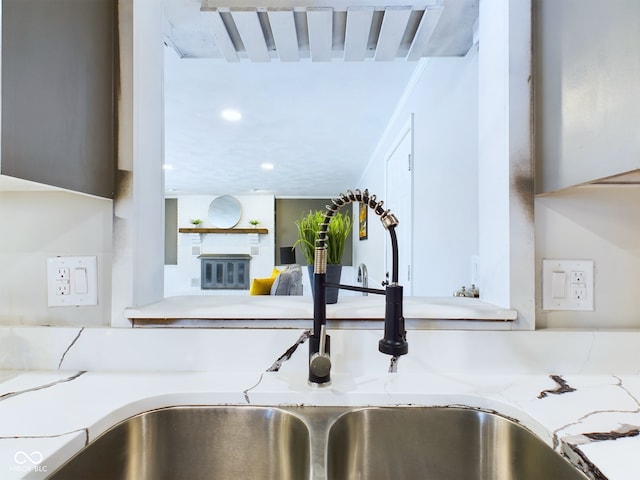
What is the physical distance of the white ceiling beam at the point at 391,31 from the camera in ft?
3.14

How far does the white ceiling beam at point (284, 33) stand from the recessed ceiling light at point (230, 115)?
1.71 m

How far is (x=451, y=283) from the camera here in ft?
4.87

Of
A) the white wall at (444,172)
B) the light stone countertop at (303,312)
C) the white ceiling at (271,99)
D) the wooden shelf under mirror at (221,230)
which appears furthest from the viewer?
the wooden shelf under mirror at (221,230)

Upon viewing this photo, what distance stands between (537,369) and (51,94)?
3.95 ft

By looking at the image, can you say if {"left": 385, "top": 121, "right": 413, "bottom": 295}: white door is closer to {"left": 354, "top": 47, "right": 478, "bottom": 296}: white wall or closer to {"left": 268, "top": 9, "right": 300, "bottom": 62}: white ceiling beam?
{"left": 354, "top": 47, "right": 478, "bottom": 296}: white wall

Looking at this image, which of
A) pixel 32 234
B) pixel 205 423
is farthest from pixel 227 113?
pixel 205 423

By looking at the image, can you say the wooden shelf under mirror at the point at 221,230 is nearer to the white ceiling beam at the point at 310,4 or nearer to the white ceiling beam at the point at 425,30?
the white ceiling beam at the point at 425,30

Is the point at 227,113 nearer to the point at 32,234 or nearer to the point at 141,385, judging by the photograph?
the point at 32,234

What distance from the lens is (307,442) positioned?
0.62 metres

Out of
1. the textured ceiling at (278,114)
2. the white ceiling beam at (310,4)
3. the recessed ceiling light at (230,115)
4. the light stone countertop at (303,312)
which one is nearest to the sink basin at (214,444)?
the light stone countertop at (303,312)

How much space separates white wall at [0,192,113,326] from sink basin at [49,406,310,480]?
0.32 meters

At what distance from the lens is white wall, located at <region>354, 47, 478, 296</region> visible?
1.28 m

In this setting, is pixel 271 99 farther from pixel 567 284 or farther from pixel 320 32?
pixel 567 284
